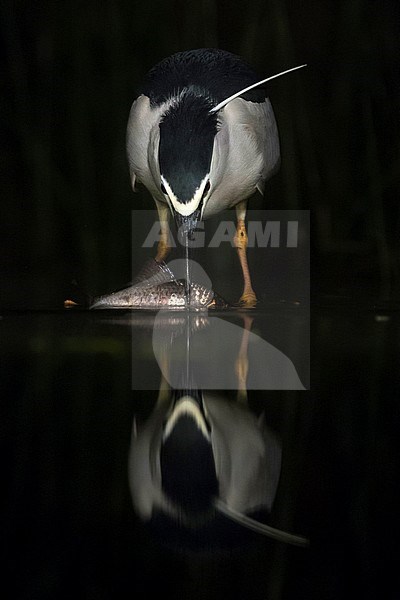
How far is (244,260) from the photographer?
10.1 feet

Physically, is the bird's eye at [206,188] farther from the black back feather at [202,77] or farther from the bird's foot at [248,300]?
the bird's foot at [248,300]

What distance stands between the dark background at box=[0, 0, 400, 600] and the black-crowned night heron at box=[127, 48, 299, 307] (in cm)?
34

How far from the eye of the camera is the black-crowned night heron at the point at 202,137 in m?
2.37

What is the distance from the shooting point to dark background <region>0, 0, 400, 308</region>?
3.72 meters

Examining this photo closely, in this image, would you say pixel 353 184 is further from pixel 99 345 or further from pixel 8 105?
pixel 99 345

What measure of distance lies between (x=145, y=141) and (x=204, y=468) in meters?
1.58

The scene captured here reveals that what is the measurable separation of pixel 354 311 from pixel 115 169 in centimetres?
145

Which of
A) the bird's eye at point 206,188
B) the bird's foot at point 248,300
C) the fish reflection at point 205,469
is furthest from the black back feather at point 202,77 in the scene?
the fish reflection at point 205,469

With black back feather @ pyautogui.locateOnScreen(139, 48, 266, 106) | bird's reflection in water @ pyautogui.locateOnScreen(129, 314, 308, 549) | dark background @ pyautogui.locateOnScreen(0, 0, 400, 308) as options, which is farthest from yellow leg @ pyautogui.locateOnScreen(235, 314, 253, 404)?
dark background @ pyautogui.locateOnScreen(0, 0, 400, 308)

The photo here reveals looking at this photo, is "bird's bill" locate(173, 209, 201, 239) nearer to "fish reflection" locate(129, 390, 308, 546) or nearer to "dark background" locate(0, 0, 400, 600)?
"dark background" locate(0, 0, 400, 600)

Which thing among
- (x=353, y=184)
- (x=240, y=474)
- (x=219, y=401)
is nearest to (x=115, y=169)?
(x=353, y=184)

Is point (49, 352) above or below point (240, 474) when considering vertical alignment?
above

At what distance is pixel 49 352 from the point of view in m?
2.20

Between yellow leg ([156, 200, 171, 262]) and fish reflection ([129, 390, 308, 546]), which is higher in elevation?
yellow leg ([156, 200, 171, 262])
